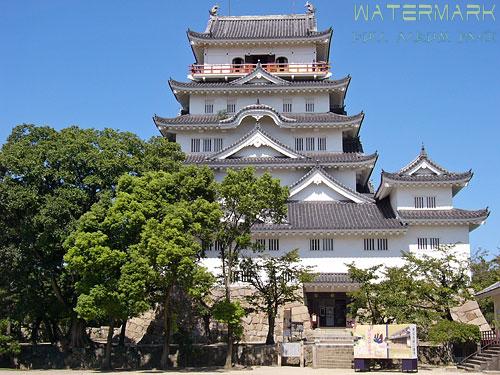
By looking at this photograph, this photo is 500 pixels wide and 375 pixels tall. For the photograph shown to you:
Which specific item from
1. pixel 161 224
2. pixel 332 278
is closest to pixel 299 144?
pixel 332 278

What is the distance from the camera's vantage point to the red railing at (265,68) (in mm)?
41844

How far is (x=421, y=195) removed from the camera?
3475 centimetres

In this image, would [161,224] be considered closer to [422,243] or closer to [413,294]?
[413,294]

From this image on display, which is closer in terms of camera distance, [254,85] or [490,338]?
[490,338]

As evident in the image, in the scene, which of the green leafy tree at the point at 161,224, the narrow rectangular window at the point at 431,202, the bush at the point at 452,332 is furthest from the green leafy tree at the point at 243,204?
the narrow rectangular window at the point at 431,202

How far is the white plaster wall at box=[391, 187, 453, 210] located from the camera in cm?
3459

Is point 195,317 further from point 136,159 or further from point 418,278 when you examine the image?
point 418,278

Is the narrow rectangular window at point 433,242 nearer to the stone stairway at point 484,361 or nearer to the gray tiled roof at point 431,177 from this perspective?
the gray tiled roof at point 431,177

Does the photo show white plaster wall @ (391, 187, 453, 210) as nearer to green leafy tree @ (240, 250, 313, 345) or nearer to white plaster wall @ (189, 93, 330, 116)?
green leafy tree @ (240, 250, 313, 345)

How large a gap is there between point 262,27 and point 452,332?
26.6 meters

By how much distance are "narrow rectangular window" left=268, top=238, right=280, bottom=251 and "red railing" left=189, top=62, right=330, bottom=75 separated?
43.1ft

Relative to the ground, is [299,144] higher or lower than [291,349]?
higher

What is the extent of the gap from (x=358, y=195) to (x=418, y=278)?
750cm

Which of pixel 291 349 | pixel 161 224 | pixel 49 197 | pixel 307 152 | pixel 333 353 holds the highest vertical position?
pixel 307 152
